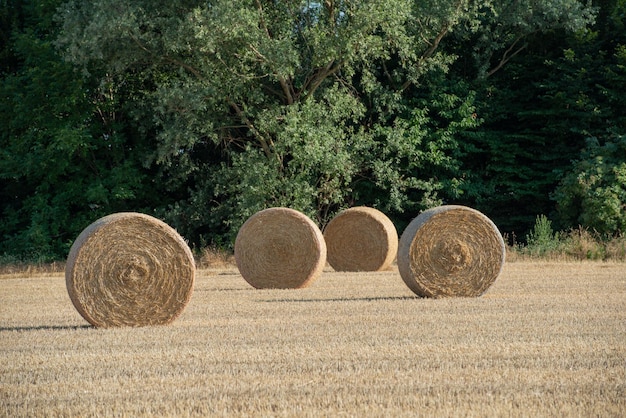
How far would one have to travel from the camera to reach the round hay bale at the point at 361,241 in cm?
2105

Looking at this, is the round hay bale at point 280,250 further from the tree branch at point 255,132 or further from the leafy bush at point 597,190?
the leafy bush at point 597,190

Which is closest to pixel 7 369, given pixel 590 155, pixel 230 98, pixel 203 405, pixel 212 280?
pixel 203 405

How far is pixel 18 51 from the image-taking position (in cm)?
2650

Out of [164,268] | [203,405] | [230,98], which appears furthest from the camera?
[230,98]

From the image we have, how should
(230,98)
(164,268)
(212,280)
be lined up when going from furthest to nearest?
(230,98) → (212,280) → (164,268)

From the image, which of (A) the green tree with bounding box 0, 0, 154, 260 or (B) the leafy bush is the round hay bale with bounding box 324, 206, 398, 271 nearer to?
(B) the leafy bush

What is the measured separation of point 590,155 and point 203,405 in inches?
836

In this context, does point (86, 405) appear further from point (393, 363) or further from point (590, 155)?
point (590, 155)

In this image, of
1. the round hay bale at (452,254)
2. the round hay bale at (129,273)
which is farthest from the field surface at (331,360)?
the round hay bale at (452,254)

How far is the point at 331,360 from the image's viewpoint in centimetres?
832

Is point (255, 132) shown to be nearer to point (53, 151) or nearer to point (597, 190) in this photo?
point (53, 151)

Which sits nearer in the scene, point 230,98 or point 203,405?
point 203,405

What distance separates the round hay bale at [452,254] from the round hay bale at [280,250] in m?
2.94

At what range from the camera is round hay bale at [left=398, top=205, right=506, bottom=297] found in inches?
555
